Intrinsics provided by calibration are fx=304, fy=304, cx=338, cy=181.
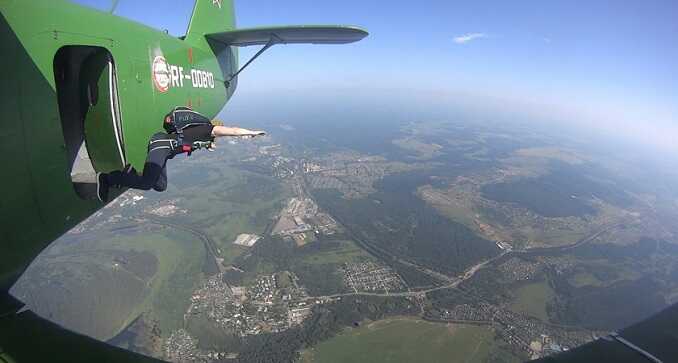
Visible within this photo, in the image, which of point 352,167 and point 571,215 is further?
point 352,167

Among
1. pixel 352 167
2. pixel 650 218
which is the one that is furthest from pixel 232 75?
pixel 650 218

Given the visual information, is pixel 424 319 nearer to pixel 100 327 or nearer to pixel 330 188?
pixel 100 327

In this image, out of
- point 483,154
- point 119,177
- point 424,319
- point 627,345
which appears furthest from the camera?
point 483,154

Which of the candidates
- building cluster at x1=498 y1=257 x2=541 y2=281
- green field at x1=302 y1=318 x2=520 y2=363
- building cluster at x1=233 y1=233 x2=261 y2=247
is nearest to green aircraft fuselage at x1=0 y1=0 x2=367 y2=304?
green field at x1=302 y1=318 x2=520 y2=363

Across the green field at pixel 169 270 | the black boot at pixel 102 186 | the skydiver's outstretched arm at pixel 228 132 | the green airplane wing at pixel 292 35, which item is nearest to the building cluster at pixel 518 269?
the green field at pixel 169 270

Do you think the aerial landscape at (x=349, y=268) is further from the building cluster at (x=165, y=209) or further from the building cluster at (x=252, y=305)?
the building cluster at (x=165, y=209)

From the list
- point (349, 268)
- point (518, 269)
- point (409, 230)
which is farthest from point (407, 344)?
point (409, 230)

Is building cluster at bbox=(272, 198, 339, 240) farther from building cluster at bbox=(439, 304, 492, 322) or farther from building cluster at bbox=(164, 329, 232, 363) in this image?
building cluster at bbox=(439, 304, 492, 322)
